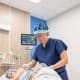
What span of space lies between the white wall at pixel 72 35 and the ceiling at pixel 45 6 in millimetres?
212

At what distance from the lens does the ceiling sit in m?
4.44

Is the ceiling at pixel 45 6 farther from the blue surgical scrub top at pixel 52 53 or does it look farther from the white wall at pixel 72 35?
the blue surgical scrub top at pixel 52 53

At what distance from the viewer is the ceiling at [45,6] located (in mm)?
4441

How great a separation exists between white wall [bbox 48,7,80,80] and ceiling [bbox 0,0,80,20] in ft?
0.70

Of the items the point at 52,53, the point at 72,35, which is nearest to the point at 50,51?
the point at 52,53

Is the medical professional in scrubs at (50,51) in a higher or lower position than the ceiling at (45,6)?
lower

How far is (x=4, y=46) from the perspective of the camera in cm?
442

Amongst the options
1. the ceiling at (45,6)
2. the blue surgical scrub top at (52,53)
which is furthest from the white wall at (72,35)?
the blue surgical scrub top at (52,53)

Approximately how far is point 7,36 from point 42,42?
2.69 metres

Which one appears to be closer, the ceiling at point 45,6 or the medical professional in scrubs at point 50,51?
the medical professional in scrubs at point 50,51

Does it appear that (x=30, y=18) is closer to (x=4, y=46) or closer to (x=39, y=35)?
(x=4, y=46)

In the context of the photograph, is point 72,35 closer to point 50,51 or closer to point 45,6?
point 45,6

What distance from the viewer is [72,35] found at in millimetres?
4734

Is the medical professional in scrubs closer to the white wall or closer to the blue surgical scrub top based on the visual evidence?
the blue surgical scrub top
